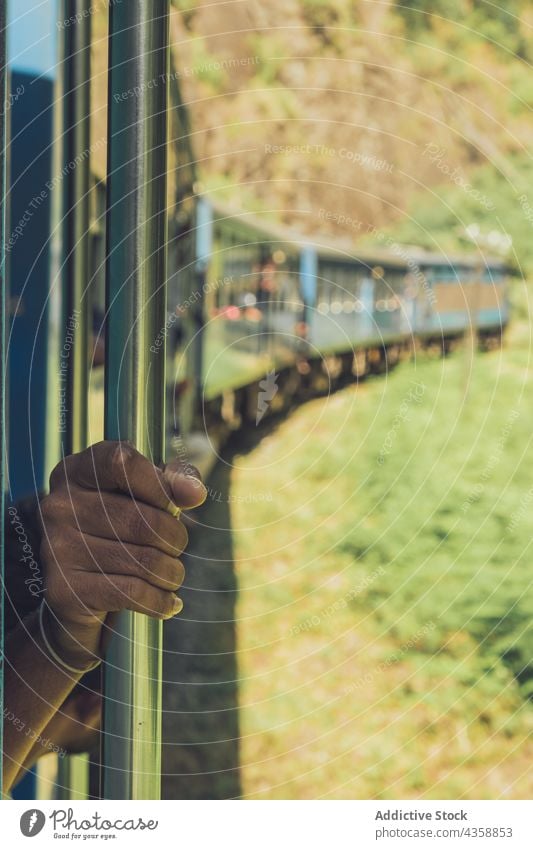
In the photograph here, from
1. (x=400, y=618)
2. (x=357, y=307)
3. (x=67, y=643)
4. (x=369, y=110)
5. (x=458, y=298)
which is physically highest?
(x=369, y=110)

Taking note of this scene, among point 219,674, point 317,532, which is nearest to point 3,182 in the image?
point 219,674

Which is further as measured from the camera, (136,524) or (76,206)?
(76,206)

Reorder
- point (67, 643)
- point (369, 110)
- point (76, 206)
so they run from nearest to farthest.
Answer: point (67, 643) → point (76, 206) → point (369, 110)

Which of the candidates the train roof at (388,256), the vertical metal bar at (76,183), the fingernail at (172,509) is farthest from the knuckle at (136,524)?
the train roof at (388,256)

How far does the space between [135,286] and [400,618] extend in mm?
2728

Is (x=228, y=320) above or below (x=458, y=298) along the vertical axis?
below

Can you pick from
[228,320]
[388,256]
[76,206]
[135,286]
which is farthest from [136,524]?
[388,256]

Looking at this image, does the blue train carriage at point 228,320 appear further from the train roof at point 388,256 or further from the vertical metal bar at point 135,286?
the vertical metal bar at point 135,286

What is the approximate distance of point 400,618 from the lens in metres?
3.20

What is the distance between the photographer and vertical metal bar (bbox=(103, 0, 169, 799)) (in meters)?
0.60

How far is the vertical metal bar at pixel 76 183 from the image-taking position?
1011 mm

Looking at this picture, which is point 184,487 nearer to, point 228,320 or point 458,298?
point 228,320

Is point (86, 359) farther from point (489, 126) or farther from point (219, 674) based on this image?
point (489, 126)
